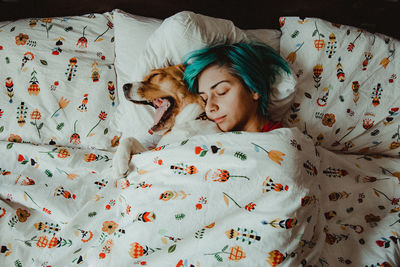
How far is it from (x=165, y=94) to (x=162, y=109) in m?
0.05

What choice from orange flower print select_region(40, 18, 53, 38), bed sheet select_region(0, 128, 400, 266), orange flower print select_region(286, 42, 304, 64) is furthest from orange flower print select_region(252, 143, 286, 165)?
orange flower print select_region(40, 18, 53, 38)

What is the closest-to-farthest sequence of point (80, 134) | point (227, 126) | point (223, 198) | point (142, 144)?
1. point (223, 198)
2. point (227, 126)
3. point (142, 144)
4. point (80, 134)

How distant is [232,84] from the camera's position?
0.90 metres

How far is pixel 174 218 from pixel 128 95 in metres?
0.43

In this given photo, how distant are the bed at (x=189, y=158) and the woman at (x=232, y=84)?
6 centimetres

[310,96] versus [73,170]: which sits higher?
[310,96]

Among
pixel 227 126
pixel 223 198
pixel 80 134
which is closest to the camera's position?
pixel 223 198

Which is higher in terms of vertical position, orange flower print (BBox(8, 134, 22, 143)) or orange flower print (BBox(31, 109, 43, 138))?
orange flower print (BBox(31, 109, 43, 138))

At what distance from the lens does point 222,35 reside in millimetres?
982

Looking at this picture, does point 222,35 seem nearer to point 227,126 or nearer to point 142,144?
point 227,126

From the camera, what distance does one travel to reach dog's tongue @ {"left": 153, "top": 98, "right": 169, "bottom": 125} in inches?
37.3

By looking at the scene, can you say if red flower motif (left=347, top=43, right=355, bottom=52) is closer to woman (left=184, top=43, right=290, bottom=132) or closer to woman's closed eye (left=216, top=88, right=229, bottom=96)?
woman (left=184, top=43, right=290, bottom=132)

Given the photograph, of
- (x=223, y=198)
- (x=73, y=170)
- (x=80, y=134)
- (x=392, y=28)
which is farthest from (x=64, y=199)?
(x=392, y=28)

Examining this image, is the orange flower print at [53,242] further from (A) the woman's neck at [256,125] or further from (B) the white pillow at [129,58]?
(A) the woman's neck at [256,125]
